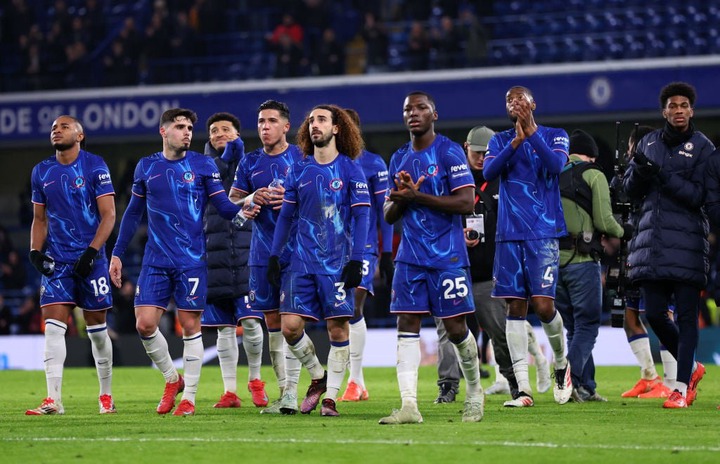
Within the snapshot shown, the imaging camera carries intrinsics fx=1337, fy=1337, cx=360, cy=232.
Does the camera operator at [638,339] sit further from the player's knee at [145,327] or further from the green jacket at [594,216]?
the player's knee at [145,327]

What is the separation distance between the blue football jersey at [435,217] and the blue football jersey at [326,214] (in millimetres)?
583

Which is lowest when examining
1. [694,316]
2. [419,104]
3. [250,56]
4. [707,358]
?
[707,358]

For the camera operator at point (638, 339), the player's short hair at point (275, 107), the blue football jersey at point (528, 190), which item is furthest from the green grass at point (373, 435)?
the player's short hair at point (275, 107)

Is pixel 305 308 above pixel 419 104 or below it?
below

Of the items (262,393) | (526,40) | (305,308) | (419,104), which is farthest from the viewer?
(526,40)

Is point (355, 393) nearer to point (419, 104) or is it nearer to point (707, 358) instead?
point (419, 104)

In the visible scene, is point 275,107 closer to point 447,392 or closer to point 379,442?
point 447,392

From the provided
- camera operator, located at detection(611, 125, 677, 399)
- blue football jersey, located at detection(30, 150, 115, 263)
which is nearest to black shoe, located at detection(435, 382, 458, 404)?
camera operator, located at detection(611, 125, 677, 399)

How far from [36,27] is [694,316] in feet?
69.7

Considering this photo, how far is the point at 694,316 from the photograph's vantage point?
10219mm

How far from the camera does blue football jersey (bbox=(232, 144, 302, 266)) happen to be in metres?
10.6

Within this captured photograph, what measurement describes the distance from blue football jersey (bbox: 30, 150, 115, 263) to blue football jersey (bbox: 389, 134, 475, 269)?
2745 millimetres

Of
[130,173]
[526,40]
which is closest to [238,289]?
[526,40]

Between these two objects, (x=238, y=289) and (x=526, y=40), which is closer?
(x=238, y=289)
